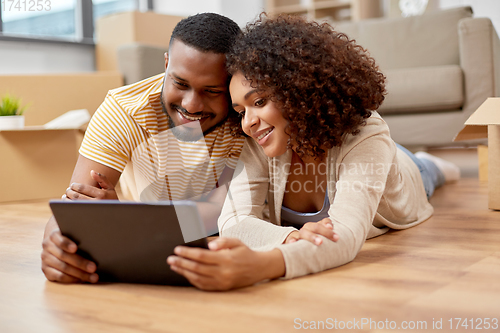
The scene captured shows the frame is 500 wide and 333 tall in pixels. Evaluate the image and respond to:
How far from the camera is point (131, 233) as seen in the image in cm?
80

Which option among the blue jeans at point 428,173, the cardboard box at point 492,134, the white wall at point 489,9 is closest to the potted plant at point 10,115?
the blue jeans at point 428,173

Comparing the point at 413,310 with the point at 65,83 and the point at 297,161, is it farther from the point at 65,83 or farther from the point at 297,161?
the point at 65,83

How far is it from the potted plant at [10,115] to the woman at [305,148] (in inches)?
57.1

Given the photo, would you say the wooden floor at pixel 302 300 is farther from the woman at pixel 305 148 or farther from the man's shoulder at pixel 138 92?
the man's shoulder at pixel 138 92

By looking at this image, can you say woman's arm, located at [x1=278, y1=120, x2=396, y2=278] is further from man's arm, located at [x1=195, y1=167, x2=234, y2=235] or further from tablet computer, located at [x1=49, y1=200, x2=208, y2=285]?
man's arm, located at [x1=195, y1=167, x2=234, y2=235]

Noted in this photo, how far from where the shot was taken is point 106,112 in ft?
4.09

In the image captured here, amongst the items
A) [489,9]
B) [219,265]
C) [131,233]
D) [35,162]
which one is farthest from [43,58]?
[489,9]

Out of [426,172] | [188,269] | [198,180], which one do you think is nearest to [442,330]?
[188,269]

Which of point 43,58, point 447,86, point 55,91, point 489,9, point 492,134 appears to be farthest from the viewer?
point 489,9

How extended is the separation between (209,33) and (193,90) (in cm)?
14

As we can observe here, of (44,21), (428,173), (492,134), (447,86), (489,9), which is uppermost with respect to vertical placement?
(489,9)

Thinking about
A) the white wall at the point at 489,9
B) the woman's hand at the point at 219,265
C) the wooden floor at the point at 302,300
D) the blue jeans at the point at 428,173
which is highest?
the white wall at the point at 489,9

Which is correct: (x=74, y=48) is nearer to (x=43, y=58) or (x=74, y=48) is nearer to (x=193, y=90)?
(x=43, y=58)

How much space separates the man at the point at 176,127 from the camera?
44.9 inches
